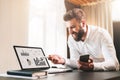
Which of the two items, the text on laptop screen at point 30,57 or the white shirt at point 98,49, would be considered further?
the white shirt at point 98,49

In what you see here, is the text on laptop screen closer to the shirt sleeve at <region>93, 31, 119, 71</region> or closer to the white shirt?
the white shirt

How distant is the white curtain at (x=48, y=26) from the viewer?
2398 millimetres

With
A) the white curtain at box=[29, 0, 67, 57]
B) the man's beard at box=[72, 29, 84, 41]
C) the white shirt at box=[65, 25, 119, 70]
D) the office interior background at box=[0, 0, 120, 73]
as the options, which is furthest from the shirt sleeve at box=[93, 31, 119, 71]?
the white curtain at box=[29, 0, 67, 57]

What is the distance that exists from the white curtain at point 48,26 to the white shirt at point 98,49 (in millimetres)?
356

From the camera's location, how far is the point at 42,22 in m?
2.48

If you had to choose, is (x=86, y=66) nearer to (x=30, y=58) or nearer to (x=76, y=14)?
(x=30, y=58)

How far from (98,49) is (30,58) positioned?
1.04 meters

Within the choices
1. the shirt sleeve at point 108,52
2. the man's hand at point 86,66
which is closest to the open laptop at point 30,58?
the man's hand at point 86,66

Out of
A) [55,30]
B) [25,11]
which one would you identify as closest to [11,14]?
[25,11]

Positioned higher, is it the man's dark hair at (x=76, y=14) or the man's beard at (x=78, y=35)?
the man's dark hair at (x=76, y=14)

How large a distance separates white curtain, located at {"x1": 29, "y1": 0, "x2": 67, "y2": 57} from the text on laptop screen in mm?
1023

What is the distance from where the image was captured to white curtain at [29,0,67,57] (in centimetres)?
240

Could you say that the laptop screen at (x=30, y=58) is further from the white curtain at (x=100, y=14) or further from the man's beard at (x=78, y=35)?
the white curtain at (x=100, y=14)

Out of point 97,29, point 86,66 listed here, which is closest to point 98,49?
point 97,29
